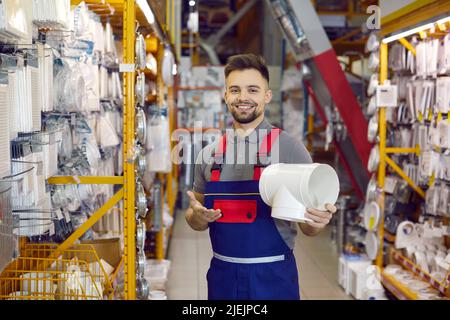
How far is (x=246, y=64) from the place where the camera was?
6.39 ft

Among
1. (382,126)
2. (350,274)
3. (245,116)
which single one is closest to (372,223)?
(350,274)

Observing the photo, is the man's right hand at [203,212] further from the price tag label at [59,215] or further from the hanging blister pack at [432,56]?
the hanging blister pack at [432,56]

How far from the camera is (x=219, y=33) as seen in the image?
9.77 metres

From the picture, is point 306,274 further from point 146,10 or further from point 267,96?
point 267,96

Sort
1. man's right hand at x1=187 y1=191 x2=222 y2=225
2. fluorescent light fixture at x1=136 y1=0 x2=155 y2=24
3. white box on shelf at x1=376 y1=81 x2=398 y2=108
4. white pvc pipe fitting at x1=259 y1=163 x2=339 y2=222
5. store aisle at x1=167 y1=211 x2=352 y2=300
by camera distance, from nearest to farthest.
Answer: white pvc pipe fitting at x1=259 y1=163 x2=339 y2=222 < man's right hand at x1=187 y1=191 x2=222 y2=225 < fluorescent light fixture at x1=136 y1=0 x2=155 y2=24 < store aisle at x1=167 y1=211 x2=352 y2=300 < white box on shelf at x1=376 y1=81 x2=398 y2=108

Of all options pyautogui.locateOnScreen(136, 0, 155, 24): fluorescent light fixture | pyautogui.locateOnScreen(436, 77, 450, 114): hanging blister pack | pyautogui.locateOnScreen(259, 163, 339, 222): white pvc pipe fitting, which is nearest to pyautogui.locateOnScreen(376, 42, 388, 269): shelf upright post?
Result: pyautogui.locateOnScreen(436, 77, 450, 114): hanging blister pack

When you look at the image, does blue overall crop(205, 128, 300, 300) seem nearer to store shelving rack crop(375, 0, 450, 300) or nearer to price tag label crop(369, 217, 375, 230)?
store shelving rack crop(375, 0, 450, 300)

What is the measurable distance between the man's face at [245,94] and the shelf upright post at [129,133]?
0.89m

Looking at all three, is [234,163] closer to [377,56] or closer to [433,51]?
[433,51]

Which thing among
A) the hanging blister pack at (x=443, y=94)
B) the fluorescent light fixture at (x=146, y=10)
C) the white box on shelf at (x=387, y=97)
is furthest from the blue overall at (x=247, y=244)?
the white box on shelf at (x=387, y=97)

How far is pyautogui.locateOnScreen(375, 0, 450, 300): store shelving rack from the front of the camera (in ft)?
11.6

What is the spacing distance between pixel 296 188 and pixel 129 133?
1.20 meters

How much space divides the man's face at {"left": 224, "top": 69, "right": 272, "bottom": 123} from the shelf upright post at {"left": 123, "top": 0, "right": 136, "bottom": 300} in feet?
2.93
